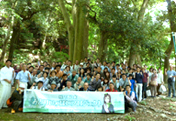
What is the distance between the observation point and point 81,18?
11859 mm

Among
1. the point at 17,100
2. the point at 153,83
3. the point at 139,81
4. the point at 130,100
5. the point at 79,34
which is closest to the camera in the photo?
the point at 17,100

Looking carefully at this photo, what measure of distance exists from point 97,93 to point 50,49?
15887mm

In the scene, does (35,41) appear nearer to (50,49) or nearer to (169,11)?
(50,49)

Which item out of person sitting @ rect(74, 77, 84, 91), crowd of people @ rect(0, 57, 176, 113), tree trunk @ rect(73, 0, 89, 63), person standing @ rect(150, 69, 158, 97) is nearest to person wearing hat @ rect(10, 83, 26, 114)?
crowd of people @ rect(0, 57, 176, 113)

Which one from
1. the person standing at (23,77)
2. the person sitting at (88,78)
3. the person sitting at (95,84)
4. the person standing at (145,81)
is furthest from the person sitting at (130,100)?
the person standing at (23,77)

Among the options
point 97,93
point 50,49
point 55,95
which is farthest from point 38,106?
point 50,49

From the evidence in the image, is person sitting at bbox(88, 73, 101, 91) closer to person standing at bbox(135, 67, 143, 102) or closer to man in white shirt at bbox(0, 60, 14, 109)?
person standing at bbox(135, 67, 143, 102)

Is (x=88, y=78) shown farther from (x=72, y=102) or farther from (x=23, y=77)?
(x=23, y=77)

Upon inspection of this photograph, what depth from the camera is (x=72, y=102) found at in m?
6.38

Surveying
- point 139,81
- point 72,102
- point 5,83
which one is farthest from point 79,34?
point 72,102

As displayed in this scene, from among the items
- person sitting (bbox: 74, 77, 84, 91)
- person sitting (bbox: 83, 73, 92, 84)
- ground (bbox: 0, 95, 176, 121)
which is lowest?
ground (bbox: 0, 95, 176, 121)

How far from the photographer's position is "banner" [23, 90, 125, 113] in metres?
6.32

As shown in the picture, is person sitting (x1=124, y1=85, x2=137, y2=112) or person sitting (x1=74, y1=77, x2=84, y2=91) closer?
person sitting (x1=124, y1=85, x2=137, y2=112)

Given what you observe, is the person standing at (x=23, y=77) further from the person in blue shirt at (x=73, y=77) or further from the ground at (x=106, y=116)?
the person in blue shirt at (x=73, y=77)
